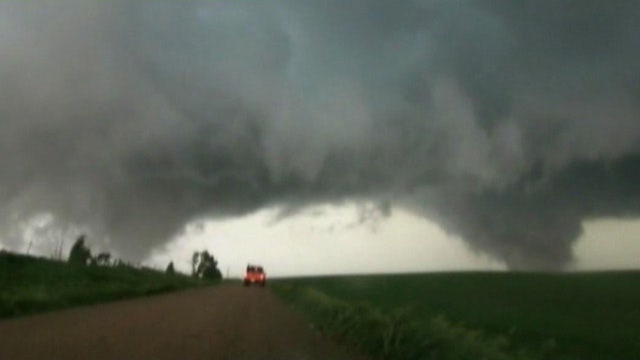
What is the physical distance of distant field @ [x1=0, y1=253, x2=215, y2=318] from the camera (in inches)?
1268

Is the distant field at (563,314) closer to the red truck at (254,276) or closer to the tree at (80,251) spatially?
the red truck at (254,276)

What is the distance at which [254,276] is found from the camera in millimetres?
88875

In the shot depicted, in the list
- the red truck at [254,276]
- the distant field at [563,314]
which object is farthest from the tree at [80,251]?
the distant field at [563,314]

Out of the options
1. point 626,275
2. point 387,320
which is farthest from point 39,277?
point 387,320

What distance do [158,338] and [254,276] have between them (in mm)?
70572

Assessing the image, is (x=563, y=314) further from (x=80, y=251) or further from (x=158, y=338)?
(x=80, y=251)

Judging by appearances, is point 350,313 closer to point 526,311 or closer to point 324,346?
point 324,346

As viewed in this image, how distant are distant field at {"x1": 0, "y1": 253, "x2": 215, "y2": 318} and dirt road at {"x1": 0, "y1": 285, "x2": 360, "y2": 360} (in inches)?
221

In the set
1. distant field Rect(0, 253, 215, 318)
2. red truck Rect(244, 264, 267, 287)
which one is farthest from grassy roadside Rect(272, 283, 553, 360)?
red truck Rect(244, 264, 267, 287)

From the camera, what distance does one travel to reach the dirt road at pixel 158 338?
1510cm

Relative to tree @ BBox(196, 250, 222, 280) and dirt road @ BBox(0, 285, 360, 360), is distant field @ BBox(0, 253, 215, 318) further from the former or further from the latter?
tree @ BBox(196, 250, 222, 280)

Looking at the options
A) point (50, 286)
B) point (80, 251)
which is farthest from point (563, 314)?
point (80, 251)

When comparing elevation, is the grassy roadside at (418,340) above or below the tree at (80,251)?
below

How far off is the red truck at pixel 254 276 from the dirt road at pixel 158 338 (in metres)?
60.5
